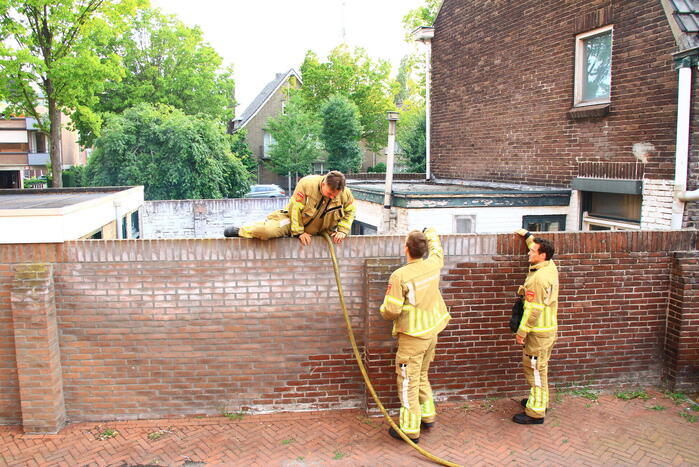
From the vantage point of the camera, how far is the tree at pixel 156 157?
2222 centimetres

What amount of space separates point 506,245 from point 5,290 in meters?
5.32

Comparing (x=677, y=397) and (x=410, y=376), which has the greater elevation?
(x=410, y=376)

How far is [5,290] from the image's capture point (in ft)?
19.1

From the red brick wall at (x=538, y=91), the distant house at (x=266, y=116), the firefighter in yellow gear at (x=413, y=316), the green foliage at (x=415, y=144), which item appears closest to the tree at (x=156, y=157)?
the green foliage at (x=415, y=144)

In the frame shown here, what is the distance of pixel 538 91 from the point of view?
1086 centimetres

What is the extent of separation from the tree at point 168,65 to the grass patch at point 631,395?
105 ft

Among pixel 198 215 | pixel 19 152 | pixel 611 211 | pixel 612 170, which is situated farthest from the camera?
pixel 19 152

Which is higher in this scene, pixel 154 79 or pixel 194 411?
pixel 154 79

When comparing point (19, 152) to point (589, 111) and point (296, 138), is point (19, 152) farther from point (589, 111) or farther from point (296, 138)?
point (589, 111)

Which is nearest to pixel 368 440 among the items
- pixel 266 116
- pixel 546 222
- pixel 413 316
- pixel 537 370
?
pixel 413 316

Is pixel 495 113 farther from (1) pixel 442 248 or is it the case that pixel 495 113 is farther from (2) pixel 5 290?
(2) pixel 5 290

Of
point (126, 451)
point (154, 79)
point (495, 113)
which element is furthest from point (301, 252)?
point (154, 79)

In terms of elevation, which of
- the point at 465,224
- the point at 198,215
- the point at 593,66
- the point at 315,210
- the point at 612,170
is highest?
the point at 593,66

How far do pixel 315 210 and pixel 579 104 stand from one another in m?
6.37
